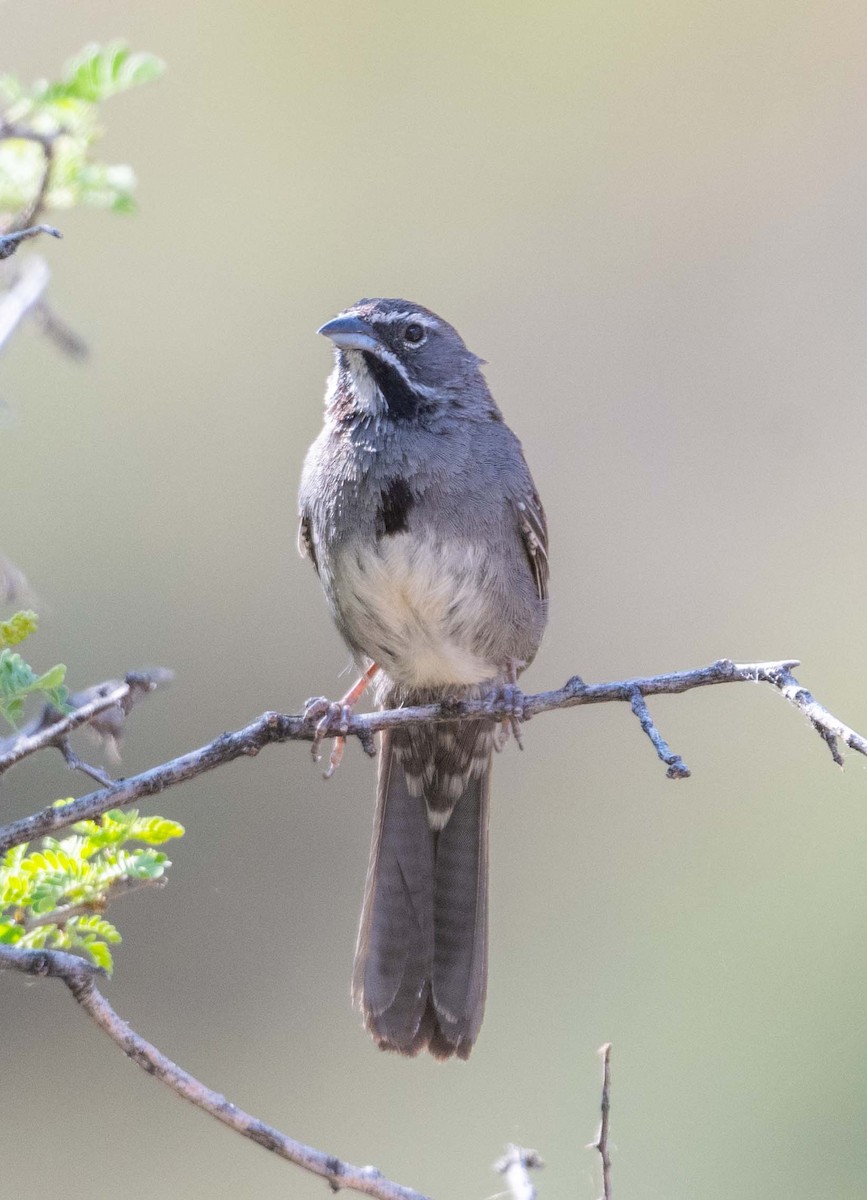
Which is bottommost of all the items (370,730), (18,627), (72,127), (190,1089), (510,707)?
(190,1089)

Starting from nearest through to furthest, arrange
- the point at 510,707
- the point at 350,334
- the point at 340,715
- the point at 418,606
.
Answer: the point at 510,707
the point at 340,715
the point at 418,606
the point at 350,334

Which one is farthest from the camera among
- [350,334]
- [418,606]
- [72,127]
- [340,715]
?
[350,334]

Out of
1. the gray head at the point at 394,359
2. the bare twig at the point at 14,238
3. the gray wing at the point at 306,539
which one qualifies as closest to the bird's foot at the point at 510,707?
the gray wing at the point at 306,539

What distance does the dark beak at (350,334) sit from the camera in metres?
5.14

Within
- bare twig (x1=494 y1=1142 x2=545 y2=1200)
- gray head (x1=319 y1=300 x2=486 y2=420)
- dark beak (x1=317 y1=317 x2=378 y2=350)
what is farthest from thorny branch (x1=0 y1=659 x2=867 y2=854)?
dark beak (x1=317 y1=317 x2=378 y2=350)

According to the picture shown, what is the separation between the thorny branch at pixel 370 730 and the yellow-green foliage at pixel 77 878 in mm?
148

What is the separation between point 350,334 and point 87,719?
8.73 feet

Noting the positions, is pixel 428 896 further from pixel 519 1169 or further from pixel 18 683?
pixel 18 683

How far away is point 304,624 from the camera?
32.5 feet

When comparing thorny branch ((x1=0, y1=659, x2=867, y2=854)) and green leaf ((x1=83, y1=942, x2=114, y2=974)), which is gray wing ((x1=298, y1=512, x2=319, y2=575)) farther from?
green leaf ((x1=83, y1=942, x2=114, y2=974))

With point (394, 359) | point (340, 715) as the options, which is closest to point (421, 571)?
point (340, 715)

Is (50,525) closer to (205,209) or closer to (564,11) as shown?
(205,209)

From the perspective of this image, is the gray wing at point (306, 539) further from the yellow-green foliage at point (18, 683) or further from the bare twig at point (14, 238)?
the bare twig at point (14, 238)

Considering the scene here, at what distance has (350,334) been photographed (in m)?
5.16
